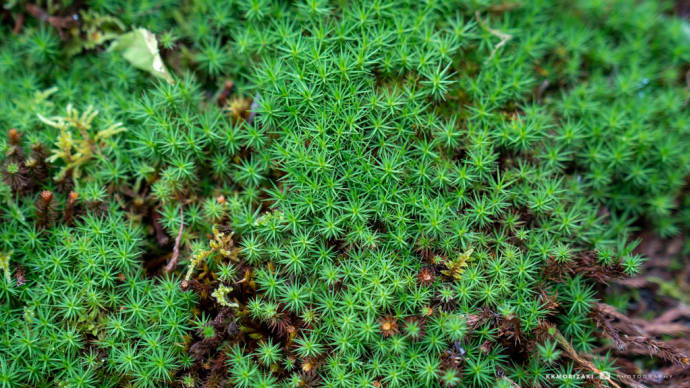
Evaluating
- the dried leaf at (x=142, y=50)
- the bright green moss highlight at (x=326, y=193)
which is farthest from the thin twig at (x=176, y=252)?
the dried leaf at (x=142, y=50)

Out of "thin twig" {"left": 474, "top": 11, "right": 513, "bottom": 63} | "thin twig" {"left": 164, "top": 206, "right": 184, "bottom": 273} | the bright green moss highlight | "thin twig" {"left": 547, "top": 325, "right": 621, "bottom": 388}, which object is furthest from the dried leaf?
"thin twig" {"left": 547, "top": 325, "right": 621, "bottom": 388}

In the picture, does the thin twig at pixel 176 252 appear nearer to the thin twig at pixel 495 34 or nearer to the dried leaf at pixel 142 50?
the dried leaf at pixel 142 50

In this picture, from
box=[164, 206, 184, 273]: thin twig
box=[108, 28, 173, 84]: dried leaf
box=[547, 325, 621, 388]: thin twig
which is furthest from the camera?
box=[108, 28, 173, 84]: dried leaf

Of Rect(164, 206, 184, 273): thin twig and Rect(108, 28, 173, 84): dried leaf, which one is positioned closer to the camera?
Rect(164, 206, 184, 273): thin twig

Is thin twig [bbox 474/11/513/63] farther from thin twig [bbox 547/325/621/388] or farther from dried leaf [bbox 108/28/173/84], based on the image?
dried leaf [bbox 108/28/173/84]

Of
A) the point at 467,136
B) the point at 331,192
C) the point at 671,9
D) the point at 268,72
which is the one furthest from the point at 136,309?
the point at 671,9

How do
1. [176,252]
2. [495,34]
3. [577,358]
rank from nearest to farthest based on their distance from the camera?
1. [577,358]
2. [176,252]
3. [495,34]

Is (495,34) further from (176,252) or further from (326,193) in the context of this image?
(176,252)

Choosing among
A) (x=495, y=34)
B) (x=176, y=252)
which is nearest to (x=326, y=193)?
(x=176, y=252)

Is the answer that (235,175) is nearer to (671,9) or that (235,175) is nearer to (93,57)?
(93,57)
